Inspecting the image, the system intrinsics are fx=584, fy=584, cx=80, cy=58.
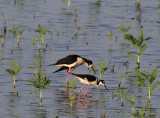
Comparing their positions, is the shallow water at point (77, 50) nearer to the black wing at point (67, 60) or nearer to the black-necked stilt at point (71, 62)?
the black-necked stilt at point (71, 62)

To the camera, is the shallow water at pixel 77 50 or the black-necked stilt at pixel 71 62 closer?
the shallow water at pixel 77 50

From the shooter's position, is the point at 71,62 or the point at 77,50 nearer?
the point at 71,62

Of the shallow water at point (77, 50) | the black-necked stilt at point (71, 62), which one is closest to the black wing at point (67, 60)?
the black-necked stilt at point (71, 62)

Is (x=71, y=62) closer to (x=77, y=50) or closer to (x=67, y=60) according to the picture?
(x=67, y=60)

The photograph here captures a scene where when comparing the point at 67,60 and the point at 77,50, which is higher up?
the point at 67,60

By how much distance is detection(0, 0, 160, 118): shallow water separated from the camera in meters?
13.4

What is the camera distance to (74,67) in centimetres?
1756

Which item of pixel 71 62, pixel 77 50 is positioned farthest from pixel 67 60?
pixel 77 50

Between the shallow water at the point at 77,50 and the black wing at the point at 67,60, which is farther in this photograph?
the black wing at the point at 67,60

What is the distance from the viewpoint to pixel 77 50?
2042 centimetres

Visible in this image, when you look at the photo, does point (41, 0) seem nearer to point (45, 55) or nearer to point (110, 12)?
point (110, 12)

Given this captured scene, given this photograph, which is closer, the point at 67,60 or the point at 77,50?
the point at 67,60

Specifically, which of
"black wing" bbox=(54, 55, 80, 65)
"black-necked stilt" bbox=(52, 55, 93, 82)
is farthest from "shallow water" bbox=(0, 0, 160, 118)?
"black wing" bbox=(54, 55, 80, 65)

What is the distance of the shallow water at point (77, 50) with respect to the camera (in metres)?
13.4
